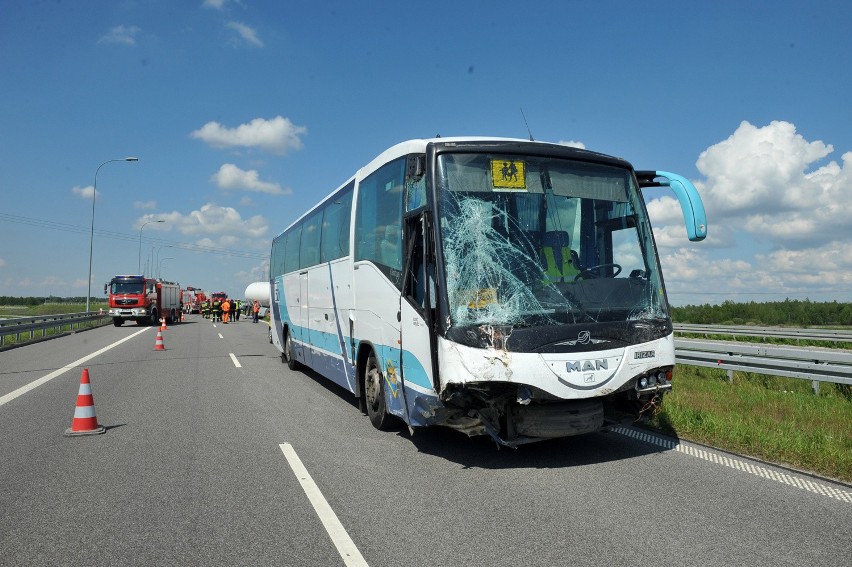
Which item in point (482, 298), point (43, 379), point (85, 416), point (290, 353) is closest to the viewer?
point (482, 298)

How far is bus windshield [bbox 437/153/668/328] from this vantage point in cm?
582

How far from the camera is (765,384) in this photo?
484 inches

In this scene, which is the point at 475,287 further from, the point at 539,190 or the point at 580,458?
the point at 580,458

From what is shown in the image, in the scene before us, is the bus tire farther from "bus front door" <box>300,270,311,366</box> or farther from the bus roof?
the bus roof

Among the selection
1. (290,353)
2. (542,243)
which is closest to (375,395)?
(542,243)

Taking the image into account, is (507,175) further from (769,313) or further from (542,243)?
(769,313)

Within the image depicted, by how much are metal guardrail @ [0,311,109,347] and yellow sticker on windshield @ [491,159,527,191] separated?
20823 millimetres

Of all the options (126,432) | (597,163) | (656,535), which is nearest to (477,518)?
(656,535)

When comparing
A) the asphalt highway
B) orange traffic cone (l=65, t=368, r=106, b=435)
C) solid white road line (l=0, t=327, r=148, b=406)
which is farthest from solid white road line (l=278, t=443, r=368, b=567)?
solid white road line (l=0, t=327, r=148, b=406)

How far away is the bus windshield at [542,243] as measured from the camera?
5.82 m

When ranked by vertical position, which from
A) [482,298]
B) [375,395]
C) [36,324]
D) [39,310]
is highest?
[39,310]

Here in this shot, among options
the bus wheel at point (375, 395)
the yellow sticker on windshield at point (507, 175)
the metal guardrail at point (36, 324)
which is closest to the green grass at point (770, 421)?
the bus wheel at point (375, 395)

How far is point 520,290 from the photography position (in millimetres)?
5863

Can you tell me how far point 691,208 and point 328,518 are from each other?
434 cm
